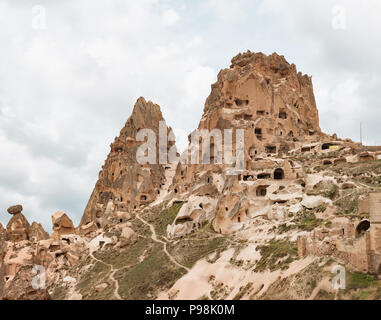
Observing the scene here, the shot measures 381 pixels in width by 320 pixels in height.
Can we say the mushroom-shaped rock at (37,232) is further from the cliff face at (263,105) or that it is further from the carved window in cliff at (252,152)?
the carved window in cliff at (252,152)

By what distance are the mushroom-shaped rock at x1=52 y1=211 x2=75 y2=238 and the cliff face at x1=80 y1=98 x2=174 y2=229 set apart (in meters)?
3.68

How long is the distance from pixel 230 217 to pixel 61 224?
123 feet

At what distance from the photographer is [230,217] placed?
6525cm

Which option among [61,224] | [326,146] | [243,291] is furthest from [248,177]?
[61,224]

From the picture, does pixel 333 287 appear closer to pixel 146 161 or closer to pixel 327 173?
pixel 327 173

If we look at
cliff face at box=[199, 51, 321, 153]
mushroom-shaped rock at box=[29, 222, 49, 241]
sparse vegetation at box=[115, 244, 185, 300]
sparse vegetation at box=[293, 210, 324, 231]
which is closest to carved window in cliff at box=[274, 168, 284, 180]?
sparse vegetation at box=[293, 210, 324, 231]

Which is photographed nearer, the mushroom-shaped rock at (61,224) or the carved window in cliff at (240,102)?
the mushroom-shaped rock at (61,224)

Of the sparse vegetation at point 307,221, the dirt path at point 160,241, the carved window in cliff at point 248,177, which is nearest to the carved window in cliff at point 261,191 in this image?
the carved window in cliff at point 248,177

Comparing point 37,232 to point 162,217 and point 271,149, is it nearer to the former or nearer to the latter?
point 162,217

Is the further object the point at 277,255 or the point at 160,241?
the point at 160,241

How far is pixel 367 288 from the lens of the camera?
3253cm

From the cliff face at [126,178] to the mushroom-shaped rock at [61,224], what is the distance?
3.68 meters

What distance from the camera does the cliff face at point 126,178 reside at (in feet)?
326

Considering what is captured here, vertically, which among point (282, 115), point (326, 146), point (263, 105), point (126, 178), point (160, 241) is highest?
point (263, 105)
